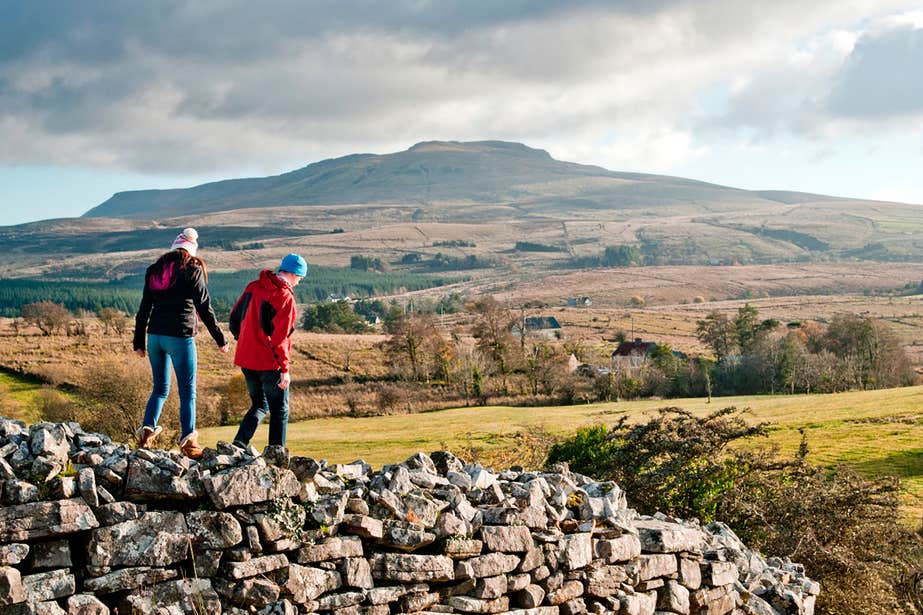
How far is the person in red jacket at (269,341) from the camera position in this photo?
33.2 feet

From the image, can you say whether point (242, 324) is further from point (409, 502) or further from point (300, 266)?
point (409, 502)

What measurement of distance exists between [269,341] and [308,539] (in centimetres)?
281

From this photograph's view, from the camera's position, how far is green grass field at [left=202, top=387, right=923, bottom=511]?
29406 millimetres

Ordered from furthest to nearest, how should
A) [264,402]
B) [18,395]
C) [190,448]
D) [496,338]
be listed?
[496,338] → [18,395] → [264,402] → [190,448]

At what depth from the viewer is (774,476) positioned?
53.8 feet

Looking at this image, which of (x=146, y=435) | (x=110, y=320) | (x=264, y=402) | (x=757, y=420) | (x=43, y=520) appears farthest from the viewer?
(x=110, y=320)

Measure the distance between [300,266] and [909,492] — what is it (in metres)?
18.2

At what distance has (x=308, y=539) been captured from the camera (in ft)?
26.5

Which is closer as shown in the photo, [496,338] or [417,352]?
[417,352]

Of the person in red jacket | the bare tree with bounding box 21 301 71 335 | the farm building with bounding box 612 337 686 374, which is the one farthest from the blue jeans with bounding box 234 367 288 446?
the bare tree with bounding box 21 301 71 335

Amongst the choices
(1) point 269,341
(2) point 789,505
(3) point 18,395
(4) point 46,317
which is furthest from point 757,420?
(4) point 46,317

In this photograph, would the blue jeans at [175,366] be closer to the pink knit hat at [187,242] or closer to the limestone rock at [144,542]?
the pink knit hat at [187,242]

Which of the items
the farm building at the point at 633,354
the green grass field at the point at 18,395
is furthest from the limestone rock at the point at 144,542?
the farm building at the point at 633,354

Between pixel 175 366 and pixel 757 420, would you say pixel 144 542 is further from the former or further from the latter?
pixel 757 420
